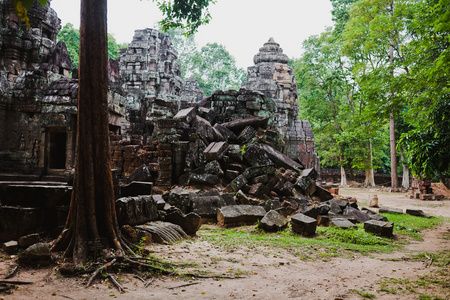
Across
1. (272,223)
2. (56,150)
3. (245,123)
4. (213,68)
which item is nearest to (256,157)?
(245,123)

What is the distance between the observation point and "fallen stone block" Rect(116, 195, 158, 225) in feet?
15.3

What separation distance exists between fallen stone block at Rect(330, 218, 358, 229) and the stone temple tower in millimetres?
8547

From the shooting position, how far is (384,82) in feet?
28.6

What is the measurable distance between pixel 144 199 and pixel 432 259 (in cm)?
483

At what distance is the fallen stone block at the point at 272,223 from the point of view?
6191 mm

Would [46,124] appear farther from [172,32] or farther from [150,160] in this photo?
[172,32]

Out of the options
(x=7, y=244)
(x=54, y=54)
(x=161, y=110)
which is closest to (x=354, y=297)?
(x=7, y=244)

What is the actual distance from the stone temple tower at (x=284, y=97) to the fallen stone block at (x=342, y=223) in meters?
8.55

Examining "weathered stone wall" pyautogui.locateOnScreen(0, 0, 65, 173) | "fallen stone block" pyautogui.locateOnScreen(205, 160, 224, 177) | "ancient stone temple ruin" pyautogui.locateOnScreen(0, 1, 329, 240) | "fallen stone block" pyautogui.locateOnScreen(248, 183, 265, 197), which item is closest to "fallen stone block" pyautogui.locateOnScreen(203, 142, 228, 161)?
"ancient stone temple ruin" pyautogui.locateOnScreen(0, 1, 329, 240)

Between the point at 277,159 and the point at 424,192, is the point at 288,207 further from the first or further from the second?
the point at 424,192

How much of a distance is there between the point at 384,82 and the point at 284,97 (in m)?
9.58

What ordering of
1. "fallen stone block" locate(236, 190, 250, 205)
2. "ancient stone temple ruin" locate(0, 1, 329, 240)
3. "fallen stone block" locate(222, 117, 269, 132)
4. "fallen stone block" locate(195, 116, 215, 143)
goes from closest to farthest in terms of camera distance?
1. "fallen stone block" locate(236, 190, 250, 205)
2. "ancient stone temple ruin" locate(0, 1, 329, 240)
3. "fallen stone block" locate(195, 116, 215, 143)
4. "fallen stone block" locate(222, 117, 269, 132)

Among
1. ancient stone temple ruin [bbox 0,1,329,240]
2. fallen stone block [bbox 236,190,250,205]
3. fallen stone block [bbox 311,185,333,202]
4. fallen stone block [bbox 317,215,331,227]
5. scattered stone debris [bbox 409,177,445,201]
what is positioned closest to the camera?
fallen stone block [bbox 317,215,331,227]

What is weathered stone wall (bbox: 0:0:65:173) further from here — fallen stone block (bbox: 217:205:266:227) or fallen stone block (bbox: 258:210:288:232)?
fallen stone block (bbox: 258:210:288:232)
